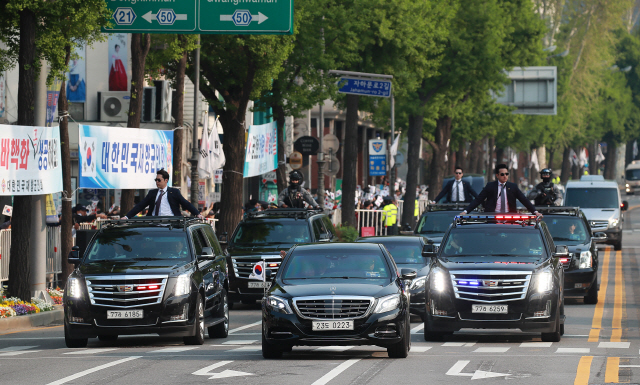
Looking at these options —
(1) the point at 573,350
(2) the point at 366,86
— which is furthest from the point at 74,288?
(2) the point at 366,86

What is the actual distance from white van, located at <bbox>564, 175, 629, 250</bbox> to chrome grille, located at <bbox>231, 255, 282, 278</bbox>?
752 inches

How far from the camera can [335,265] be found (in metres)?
14.8

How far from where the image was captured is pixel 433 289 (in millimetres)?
15828

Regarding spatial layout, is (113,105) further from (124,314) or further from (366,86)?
(124,314)

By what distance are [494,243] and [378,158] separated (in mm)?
30676

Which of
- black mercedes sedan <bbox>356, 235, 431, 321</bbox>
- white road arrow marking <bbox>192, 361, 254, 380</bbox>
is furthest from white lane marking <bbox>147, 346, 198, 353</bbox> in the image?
black mercedes sedan <bbox>356, 235, 431, 321</bbox>

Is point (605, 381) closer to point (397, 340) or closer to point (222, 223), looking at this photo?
point (397, 340)

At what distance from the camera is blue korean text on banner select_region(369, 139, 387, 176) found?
154 feet

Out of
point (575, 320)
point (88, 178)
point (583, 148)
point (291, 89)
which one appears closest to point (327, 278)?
point (575, 320)

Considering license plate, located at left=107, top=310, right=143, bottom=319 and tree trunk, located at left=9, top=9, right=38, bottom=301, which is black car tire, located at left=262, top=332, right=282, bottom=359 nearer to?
license plate, located at left=107, top=310, right=143, bottom=319

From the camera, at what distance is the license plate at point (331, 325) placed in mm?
13523

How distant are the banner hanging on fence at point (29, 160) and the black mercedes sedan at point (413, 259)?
5515mm

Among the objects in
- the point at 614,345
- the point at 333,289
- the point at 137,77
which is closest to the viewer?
the point at 333,289

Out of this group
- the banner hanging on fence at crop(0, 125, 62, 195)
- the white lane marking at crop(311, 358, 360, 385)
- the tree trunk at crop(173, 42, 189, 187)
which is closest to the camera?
the white lane marking at crop(311, 358, 360, 385)
